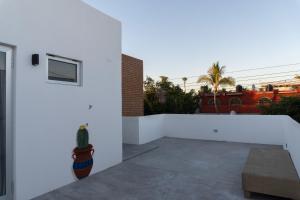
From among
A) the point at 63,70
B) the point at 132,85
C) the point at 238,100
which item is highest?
the point at 132,85

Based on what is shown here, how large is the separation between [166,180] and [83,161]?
6.65 ft

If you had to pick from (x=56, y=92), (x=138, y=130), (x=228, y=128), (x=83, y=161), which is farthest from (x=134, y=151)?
(x=228, y=128)

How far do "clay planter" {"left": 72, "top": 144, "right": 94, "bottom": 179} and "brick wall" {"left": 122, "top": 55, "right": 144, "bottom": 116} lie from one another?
4572mm

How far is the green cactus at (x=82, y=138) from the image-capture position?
4.79 metres

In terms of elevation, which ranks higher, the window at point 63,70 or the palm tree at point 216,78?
the palm tree at point 216,78

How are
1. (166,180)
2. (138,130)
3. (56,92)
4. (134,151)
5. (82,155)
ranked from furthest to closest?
(138,130) < (134,151) < (82,155) < (166,180) < (56,92)

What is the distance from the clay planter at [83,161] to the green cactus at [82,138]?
0.10 meters

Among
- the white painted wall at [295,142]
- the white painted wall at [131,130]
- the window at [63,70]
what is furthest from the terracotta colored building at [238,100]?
the window at [63,70]

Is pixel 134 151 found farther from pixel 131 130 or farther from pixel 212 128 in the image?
pixel 212 128

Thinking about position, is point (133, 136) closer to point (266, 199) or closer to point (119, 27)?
point (119, 27)

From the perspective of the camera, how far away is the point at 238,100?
88.1ft

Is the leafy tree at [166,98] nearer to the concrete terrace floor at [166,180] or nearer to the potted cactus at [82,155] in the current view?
the concrete terrace floor at [166,180]

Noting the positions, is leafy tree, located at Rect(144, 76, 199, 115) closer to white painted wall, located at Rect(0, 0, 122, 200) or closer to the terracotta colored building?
white painted wall, located at Rect(0, 0, 122, 200)

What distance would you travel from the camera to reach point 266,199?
3.71 metres
